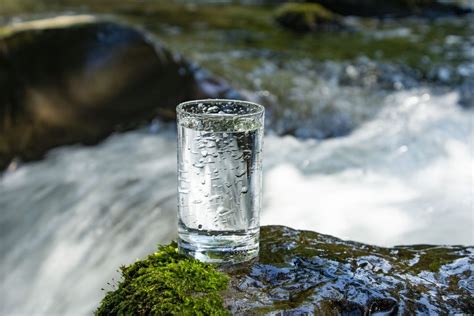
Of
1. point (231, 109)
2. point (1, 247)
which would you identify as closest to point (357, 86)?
point (1, 247)

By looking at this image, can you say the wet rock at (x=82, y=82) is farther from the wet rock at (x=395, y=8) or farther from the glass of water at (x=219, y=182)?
the wet rock at (x=395, y=8)

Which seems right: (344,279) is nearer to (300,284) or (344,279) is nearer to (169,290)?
(300,284)

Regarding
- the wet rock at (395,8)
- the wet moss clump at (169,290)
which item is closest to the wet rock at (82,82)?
the wet moss clump at (169,290)

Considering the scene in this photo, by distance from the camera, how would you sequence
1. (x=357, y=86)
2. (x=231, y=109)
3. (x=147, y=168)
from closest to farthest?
(x=231, y=109), (x=147, y=168), (x=357, y=86)

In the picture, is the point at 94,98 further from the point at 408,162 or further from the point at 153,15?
the point at 153,15

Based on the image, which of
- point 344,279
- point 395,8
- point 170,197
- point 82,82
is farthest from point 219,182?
point 395,8
